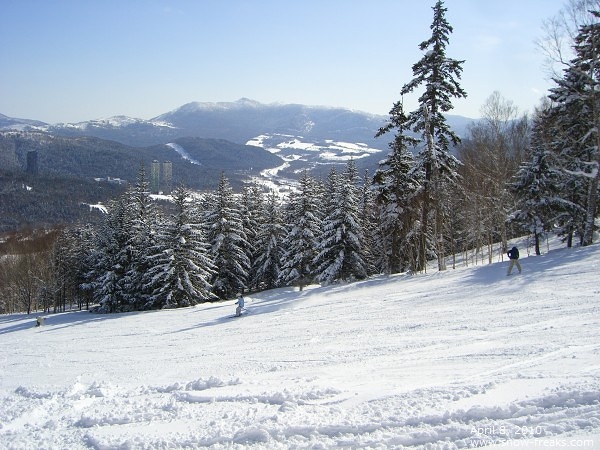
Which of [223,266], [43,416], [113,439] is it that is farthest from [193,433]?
[223,266]

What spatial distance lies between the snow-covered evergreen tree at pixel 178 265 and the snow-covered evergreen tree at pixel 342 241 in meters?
8.87

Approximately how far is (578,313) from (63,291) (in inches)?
2209

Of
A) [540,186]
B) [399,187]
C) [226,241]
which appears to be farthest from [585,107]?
[226,241]

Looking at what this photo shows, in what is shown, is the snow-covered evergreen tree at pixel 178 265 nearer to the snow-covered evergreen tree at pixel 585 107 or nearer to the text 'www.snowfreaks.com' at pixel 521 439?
the snow-covered evergreen tree at pixel 585 107

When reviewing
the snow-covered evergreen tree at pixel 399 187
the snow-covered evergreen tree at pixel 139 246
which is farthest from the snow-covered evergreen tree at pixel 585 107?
the snow-covered evergreen tree at pixel 139 246

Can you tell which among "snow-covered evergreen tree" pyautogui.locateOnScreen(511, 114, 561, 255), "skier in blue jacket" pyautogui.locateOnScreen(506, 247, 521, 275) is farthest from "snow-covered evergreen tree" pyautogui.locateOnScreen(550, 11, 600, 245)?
"skier in blue jacket" pyautogui.locateOnScreen(506, 247, 521, 275)

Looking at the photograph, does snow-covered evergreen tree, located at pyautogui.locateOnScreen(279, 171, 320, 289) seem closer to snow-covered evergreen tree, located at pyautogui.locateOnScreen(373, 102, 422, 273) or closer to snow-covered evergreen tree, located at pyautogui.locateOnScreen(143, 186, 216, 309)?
snow-covered evergreen tree, located at pyautogui.locateOnScreen(373, 102, 422, 273)

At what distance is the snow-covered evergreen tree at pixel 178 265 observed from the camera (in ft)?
100

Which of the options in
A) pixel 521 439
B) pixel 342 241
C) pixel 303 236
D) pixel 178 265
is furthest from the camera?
pixel 303 236

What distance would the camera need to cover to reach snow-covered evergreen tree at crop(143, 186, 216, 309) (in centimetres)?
3056

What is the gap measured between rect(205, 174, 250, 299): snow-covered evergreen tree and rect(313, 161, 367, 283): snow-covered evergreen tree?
835 cm

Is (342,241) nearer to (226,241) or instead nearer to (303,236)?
(303,236)

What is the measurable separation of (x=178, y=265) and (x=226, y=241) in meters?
5.68

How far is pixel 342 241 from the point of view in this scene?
30.8 meters
